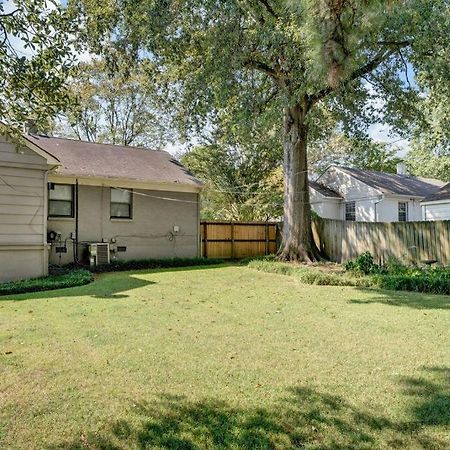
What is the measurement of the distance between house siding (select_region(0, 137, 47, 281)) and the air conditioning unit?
2435 mm

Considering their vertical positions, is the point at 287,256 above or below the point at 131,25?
below

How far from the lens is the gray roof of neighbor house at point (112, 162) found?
13.9m

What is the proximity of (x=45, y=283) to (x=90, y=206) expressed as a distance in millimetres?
5100

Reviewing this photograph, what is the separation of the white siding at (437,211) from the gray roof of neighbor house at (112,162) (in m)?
11.1

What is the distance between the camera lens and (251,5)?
37.4 feet

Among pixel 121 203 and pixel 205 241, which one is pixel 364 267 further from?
pixel 121 203

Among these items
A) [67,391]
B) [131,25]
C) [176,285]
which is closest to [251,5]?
[131,25]

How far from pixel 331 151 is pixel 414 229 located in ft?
56.4

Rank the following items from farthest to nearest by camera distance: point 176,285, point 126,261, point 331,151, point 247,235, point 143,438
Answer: point 331,151
point 247,235
point 126,261
point 176,285
point 143,438

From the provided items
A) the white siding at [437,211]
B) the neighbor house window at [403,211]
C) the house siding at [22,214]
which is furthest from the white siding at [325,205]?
the house siding at [22,214]

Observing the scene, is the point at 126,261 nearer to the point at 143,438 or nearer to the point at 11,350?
the point at 11,350

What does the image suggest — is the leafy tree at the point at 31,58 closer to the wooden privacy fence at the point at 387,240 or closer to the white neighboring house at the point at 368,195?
the wooden privacy fence at the point at 387,240

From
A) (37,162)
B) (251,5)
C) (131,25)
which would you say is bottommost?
(37,162)

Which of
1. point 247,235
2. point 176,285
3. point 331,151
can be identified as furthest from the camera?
point 331,151
